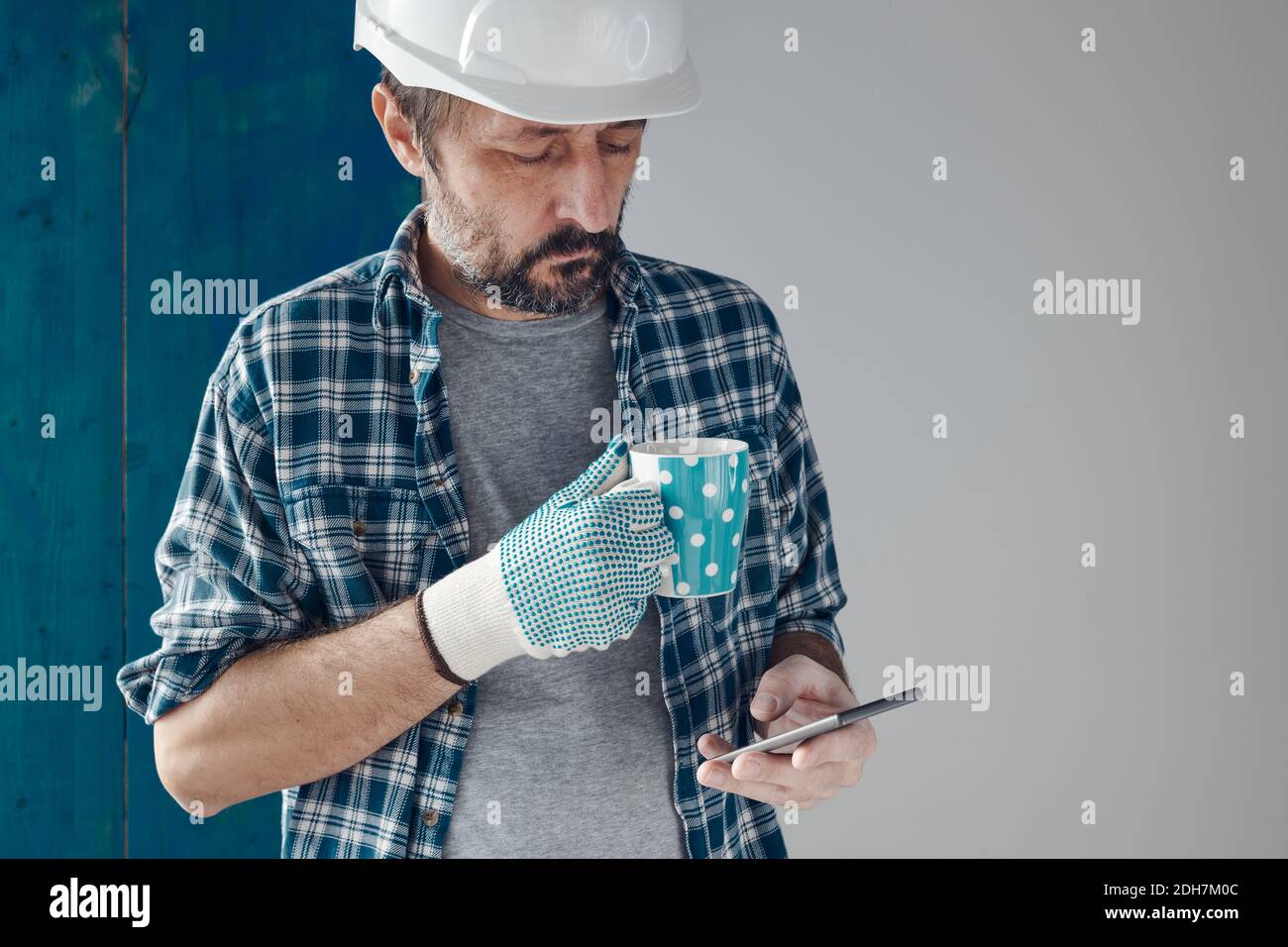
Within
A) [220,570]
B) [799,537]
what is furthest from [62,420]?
[799,537]

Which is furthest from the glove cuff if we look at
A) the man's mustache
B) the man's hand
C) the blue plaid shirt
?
the man's mustache

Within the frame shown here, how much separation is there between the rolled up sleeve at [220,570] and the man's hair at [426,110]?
347 millimetres

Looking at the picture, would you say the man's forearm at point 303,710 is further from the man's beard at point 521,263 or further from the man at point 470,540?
the man's beard at point 521,263

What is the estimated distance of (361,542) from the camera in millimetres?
1065

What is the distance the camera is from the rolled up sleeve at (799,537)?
1.26 metres

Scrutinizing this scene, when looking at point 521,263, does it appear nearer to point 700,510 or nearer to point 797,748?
point 700,510

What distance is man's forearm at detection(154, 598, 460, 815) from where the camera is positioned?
971 mm

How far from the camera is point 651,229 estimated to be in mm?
1892

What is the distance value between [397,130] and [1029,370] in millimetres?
1323

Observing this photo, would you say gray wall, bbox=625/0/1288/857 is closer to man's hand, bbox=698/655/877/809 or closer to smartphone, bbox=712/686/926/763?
man's hand, bbox=698/655/877/809

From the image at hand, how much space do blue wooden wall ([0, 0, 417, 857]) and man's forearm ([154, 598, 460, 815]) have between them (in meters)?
0.71

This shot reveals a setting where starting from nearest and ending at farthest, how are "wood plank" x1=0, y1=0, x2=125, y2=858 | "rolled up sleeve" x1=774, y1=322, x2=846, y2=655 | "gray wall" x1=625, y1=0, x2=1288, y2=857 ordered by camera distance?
"rolled up sleeve" x1=774, y1=322, x2=846, y2=655 → "wood plank" x1=0, y1=0, x2=125, y2=858 → "gray wall" x1=625, y1=0, x2=1288, y2=857

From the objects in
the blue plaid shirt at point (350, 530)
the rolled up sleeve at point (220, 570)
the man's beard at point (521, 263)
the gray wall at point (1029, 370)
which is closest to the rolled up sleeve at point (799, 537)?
the blue plaid shirt at point (350, 530)

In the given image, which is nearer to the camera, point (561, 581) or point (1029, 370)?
point (561, 581)
